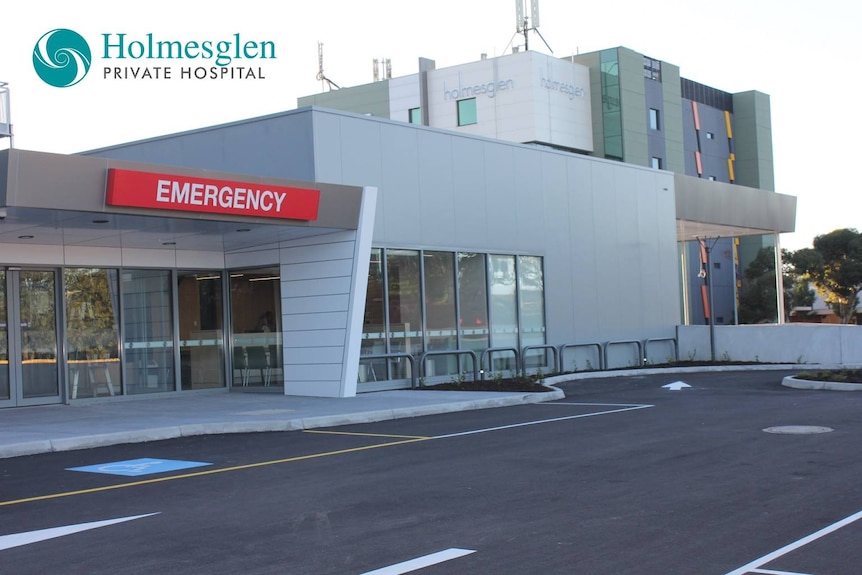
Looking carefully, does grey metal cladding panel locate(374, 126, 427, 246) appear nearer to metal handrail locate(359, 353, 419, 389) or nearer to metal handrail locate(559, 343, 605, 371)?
metal handrail locate(359, 353, 419, 389)

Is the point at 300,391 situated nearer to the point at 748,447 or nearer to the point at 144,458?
the point at 144,458

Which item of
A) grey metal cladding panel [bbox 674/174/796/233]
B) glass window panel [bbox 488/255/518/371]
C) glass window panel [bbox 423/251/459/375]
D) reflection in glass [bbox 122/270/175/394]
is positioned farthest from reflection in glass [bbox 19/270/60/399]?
grey metal cladding panel [bbox 674/174/796/233]

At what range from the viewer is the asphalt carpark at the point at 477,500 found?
6.64m

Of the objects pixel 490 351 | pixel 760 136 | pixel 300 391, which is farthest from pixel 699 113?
pixel 300 391

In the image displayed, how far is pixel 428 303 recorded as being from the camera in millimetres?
22766

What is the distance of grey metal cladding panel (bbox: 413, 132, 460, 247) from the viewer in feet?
72.8

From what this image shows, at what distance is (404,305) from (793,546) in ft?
51.6

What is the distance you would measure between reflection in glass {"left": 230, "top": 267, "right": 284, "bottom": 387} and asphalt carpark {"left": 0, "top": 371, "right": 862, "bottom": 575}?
21.8ft

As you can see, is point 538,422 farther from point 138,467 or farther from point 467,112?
point 467,112

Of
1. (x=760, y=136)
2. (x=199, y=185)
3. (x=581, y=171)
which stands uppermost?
(x=760, y=136)

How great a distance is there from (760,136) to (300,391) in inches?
2352

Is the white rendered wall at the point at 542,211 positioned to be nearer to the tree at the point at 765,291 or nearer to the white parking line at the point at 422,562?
the white parking line at the point at 422,562

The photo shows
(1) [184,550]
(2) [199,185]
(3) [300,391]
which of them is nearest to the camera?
(1) [184,550]

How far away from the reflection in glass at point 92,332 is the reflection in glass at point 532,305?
33.3ft
